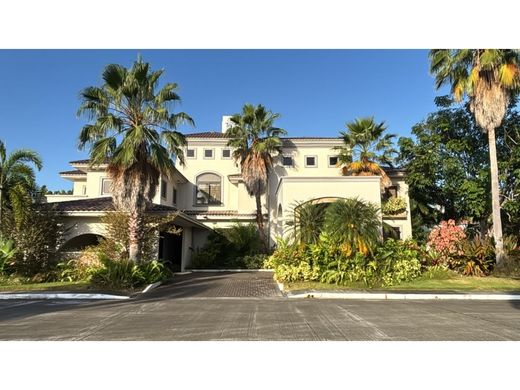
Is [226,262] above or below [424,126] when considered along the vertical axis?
below

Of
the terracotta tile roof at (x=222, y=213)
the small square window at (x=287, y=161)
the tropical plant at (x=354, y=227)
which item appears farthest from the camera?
the small square window at (x=287, y=161)

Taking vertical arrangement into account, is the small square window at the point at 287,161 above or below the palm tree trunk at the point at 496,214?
above

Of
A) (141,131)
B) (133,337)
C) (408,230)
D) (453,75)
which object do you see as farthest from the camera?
(408,230)

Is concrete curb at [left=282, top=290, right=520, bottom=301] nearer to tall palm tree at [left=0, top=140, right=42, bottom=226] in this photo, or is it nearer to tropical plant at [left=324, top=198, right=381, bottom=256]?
tropical plant at [left=324, top=198, right=381, bottom=256]

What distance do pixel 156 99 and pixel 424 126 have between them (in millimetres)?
19216

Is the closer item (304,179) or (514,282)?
(514,282)

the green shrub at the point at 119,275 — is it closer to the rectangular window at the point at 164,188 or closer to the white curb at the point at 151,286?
the white curb at the point at 151,286

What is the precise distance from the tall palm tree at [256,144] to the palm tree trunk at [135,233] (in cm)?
1098

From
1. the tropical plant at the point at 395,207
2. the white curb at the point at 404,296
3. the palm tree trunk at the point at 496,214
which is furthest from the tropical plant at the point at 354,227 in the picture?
the tropical plant at the point at 395,207

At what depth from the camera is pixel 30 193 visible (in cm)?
1639

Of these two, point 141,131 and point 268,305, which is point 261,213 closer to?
point 141,131

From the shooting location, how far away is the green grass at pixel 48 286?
44.1ft
